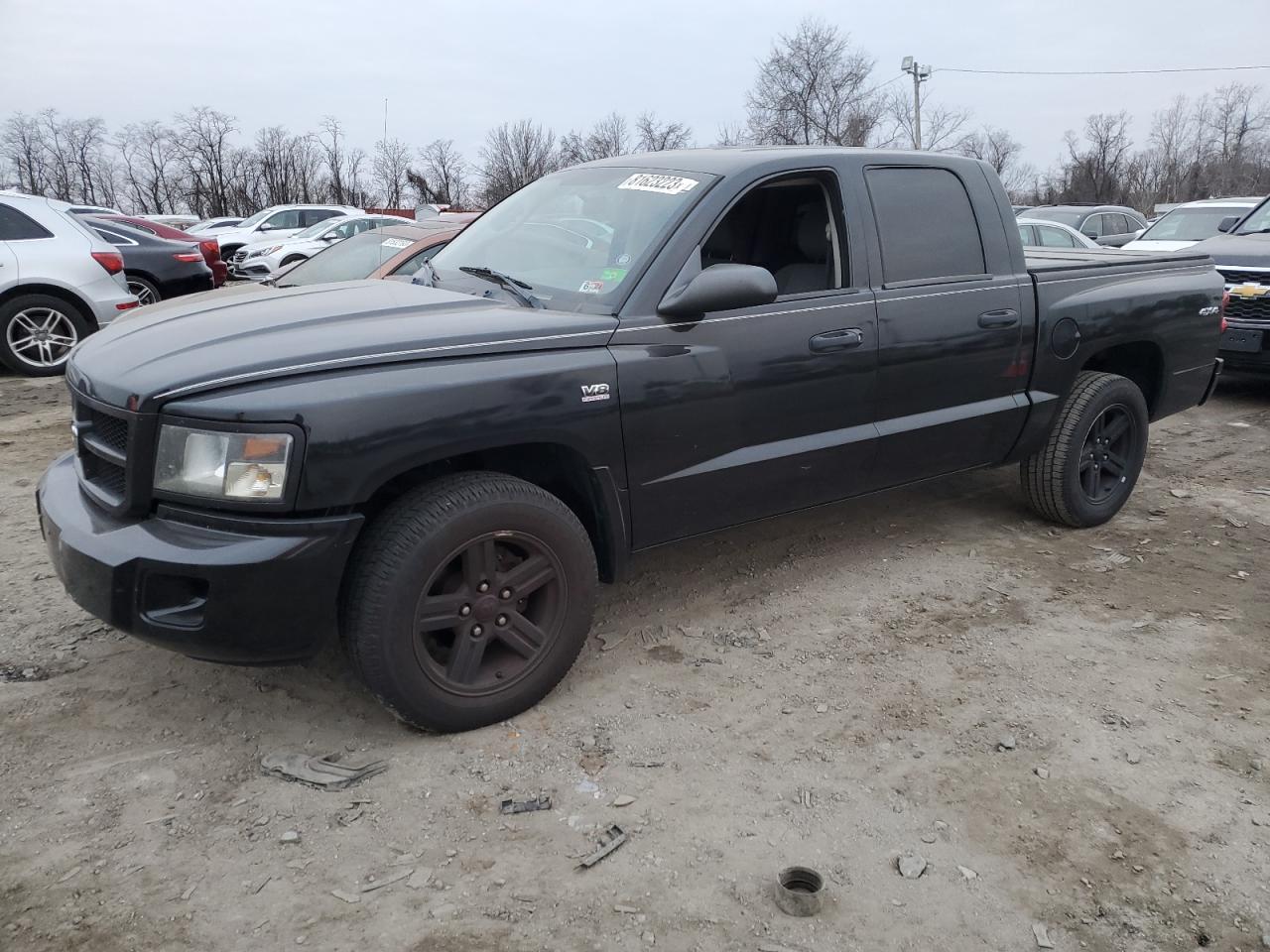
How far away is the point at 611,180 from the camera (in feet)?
12.8

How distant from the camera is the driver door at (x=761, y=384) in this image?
3.30m

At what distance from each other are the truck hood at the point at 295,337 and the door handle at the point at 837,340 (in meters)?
0.87

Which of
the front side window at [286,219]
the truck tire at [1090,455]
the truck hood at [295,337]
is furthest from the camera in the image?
the front side window at [286,219]

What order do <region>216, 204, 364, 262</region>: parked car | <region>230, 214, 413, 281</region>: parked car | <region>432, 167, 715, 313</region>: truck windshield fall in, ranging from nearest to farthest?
1. <region>432, 167, 715, 313</region>: truck windshield
2. <region>230, 214, 413, 281</region>: parked car
3. <region>216, 204, 364, 262</region>: parked car

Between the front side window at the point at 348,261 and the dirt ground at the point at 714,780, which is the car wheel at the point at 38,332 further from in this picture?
the dirt ground at the point at 714,780

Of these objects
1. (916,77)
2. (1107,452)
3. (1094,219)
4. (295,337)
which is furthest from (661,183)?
(916,77)

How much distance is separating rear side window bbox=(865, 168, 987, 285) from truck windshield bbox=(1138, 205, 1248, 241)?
356 inches

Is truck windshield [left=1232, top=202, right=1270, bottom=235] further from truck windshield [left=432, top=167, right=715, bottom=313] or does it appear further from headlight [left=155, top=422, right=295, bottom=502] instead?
headlight [left=155, top=422, right=295, bottom=502]

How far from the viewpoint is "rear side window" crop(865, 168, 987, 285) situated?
3.99 m

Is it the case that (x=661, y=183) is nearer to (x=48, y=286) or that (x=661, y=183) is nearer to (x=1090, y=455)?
(x=1090, y=455)

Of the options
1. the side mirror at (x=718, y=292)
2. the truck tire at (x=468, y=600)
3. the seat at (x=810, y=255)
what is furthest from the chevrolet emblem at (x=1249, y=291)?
the truck tire at (x=468, y=600)

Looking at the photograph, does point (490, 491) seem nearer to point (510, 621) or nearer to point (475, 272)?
point (510, 621)

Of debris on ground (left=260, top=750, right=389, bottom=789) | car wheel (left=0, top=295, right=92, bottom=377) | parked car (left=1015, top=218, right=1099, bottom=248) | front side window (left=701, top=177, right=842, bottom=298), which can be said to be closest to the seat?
front side window (left=701, top=177, right=842, bottom=298)

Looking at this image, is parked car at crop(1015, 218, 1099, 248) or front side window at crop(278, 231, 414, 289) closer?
front side window at crop(278, 231, 414, 289)
